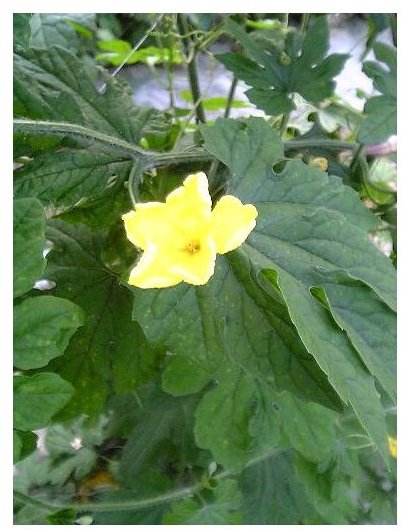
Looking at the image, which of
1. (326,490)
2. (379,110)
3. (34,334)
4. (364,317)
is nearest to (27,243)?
(34,334)

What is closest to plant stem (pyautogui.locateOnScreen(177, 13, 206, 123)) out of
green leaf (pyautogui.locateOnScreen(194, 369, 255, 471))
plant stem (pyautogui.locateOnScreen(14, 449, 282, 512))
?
green leaf (pyautogui.locateOnScreen(194, 369, 255, 471))

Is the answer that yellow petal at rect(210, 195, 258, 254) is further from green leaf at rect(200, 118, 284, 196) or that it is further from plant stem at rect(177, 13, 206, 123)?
plant stem at rect(177, 13, 206, 123)

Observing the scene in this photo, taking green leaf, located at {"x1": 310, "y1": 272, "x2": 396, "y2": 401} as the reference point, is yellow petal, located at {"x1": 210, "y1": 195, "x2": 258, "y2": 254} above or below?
above

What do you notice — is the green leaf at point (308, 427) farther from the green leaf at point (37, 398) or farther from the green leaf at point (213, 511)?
the green leaf at point (37, 398)

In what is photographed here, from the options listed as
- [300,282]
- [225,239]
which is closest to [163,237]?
[225,239]

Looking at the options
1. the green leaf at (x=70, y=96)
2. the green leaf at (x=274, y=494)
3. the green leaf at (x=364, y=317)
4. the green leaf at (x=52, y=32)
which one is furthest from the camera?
the green leaf at (x=274, y=494)

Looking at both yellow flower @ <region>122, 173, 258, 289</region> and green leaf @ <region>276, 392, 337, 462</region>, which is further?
green leaf @ <region>276, 392, 337, 462</region>

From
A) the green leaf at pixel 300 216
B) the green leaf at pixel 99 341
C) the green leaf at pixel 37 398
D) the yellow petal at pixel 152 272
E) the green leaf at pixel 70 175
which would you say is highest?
the yellow petal at pixel 152 272

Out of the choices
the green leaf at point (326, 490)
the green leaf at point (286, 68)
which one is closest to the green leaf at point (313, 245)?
the green leaf at point (286, 68)
